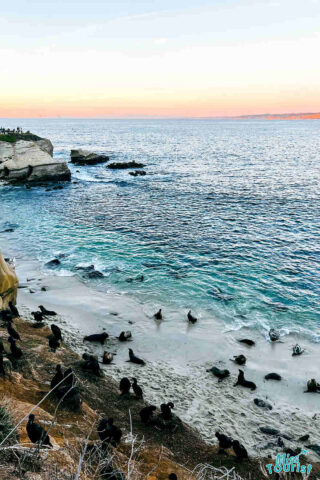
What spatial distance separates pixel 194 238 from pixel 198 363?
18.4 meters

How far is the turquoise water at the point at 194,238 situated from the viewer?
2369cm

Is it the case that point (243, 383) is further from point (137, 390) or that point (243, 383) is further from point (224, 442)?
point (137, 390)

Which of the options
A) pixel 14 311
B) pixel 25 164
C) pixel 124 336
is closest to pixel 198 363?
pixel 124 336

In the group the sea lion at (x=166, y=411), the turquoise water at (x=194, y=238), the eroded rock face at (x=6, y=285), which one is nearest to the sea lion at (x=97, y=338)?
the turquoise water at (x=194, y=238)

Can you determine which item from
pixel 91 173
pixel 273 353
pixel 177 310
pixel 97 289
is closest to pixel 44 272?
pixel 97 289

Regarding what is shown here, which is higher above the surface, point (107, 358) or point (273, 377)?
point (107, 358)

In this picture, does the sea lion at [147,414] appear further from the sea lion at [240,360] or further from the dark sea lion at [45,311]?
the dark sea lion at [45,311]

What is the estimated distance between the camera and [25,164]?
57.2m

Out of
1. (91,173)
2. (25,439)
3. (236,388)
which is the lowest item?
(236,388)

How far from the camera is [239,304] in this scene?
22.9m

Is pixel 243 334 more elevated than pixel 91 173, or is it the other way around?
pixel 91 173

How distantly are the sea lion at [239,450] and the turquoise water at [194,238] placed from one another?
938cm

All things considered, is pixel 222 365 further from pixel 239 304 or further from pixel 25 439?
pixel 25 439

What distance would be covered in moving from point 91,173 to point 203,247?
46.6 metres
